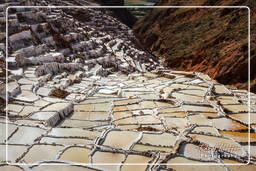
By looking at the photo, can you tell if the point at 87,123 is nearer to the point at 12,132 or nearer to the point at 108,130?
the point at 108,130

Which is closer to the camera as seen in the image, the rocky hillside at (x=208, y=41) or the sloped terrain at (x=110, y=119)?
the sloped terrain at (x=110, y=119)

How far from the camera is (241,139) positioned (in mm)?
6148

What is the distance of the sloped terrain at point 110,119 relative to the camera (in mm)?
4898

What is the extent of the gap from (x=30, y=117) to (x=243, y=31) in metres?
19.0

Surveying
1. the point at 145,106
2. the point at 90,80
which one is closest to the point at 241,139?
the point at 145,106

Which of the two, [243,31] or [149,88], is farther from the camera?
[243,31]

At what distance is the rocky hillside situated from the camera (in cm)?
1905

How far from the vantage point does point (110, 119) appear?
7.11 m

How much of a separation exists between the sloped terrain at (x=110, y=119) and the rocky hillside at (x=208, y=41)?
849 cm

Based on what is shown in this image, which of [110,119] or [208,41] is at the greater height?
[110,119]

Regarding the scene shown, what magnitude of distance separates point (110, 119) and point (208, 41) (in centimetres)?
1843

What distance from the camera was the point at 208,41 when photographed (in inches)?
947

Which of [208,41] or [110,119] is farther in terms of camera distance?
[208,41]

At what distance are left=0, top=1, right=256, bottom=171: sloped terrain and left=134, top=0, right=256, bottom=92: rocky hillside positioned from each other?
8.49 metres
